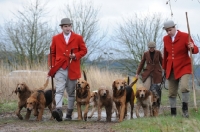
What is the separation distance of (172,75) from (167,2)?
1.98m

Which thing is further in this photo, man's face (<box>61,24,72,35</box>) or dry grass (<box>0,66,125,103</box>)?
dry grass (<box>0,66,125,103</box>)

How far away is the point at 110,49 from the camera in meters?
36.2

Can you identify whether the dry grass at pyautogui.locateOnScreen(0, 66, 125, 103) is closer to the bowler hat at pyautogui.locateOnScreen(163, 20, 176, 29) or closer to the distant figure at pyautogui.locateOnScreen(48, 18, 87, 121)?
the distant figure at pyautogui.locateOnScreen(48, 18, 87, 121)

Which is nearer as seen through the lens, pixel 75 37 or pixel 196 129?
pixel 196 129

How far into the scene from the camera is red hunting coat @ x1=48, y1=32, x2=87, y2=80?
12.2 meters

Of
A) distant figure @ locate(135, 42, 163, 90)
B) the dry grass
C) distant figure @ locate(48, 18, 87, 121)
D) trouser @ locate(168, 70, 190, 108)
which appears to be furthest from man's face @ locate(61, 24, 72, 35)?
the dry grass

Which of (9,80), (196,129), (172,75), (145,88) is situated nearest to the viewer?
(196,129)

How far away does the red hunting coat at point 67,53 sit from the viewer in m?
12.2

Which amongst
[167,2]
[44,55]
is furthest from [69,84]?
[44,55]

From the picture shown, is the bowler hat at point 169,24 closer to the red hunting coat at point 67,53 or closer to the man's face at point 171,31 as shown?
the man's face at point 171,31

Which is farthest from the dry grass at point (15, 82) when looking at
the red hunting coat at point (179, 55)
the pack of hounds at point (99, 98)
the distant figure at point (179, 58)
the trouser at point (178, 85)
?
the red hunting coat at point (179, 55)

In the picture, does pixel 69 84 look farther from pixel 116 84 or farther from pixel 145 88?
pixel 145 88

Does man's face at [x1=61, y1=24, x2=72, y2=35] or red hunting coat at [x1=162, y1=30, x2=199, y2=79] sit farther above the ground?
man's face at [x1=61, y1=24, x2=72, y2=35]

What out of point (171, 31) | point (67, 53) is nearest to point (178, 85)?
point (171, 31)
